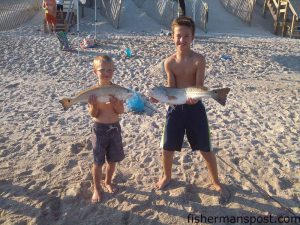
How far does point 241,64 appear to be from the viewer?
9.78m

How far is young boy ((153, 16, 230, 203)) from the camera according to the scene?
126 inches

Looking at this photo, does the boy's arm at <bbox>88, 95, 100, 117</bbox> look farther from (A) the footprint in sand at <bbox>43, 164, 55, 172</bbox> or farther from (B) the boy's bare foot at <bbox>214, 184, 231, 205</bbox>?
(B) the boy's bare foot at <bbox>214, 184, 231, 205</bbox>

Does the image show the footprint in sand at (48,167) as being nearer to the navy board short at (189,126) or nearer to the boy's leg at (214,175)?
the navy board short at (189,126)

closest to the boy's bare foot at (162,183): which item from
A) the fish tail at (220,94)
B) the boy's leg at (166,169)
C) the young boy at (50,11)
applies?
the boy's leg at (166,169)

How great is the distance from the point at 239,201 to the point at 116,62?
7.00 m

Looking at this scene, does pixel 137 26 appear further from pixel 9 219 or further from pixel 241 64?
pixel 9 219

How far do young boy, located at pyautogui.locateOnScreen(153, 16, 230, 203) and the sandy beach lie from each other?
0.50 metres

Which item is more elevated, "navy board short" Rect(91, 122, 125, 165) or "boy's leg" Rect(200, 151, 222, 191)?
"navy board short" Rect(91, 122, 125, 165)

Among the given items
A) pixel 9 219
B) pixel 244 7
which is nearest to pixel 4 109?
pixel 9 219

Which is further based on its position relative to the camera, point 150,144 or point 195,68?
point 150,144

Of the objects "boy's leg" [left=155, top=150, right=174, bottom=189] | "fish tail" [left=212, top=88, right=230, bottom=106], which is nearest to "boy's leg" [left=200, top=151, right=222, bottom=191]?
"boy's leg" [left=155, top=150, right=174, bottom=189]

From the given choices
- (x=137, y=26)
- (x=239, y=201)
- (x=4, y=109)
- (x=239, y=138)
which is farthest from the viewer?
(x=137, y=26)

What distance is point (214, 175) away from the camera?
3.62 metres

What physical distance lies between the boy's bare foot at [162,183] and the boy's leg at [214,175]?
19.4 inches
